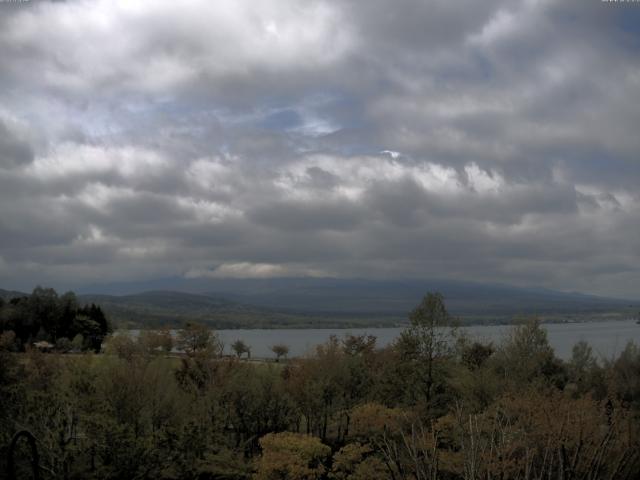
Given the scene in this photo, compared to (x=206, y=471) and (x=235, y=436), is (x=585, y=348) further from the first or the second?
(x=206, y=471)

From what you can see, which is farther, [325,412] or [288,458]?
[325,412]

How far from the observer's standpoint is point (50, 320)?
102688 millimetres

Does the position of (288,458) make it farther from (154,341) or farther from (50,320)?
(50,320)

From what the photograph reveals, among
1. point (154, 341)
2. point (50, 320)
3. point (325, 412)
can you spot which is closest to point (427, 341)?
point (325, 412)

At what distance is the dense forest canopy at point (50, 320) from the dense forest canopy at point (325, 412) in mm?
50772

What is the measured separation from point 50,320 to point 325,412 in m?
76.2

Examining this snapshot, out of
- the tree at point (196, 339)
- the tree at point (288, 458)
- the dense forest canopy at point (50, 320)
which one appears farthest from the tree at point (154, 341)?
the tree at point (288, 458)

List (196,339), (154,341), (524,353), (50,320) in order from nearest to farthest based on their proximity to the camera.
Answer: (524,353) → (196,339) → (154,341) → (50,320)

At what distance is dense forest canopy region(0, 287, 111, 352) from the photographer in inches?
3954

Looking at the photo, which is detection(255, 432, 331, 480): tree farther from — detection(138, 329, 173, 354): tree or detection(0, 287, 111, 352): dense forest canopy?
detection(0, 287, 111, 352): dense forest canopy

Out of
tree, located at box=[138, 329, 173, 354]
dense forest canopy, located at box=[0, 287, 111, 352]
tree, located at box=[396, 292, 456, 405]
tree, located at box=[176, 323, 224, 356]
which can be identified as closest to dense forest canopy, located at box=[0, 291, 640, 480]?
tree, located at box=[396, 292, 456, 405]

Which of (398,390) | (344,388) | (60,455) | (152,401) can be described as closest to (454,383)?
(398,390)

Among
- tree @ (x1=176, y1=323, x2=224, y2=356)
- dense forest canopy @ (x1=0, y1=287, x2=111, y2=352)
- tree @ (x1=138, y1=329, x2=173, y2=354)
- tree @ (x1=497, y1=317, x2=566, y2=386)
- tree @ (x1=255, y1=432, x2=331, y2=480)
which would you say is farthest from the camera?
dense forest canopy @ (x1=0, y1=287, x2=111, y2=352)

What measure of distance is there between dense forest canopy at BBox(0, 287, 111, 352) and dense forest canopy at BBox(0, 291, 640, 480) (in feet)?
167
